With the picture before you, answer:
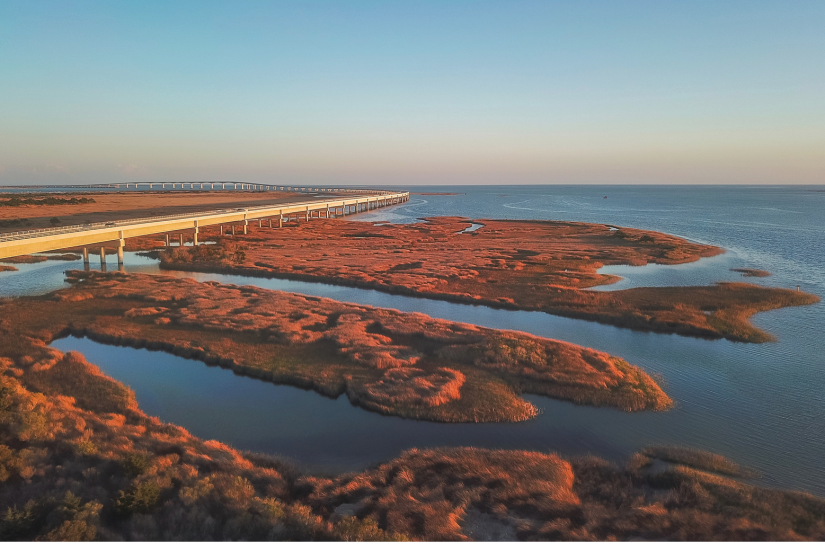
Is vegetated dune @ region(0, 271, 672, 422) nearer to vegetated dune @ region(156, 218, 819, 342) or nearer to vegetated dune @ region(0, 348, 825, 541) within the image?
vegetated dune @ region(0, 348, 825, 541)

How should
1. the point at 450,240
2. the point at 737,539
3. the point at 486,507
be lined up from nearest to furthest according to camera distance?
1. the point at 737,539
2. the point at 486,507
3. the point at 450,240

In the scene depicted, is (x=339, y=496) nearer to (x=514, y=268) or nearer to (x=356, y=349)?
(x=356, y=349)

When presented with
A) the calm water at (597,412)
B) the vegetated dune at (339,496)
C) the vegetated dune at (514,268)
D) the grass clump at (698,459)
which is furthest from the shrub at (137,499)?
the vegetated dune at (514,268)

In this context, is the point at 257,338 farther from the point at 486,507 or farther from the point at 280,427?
the point at 486,507

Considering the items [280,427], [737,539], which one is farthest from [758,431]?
[280,427]

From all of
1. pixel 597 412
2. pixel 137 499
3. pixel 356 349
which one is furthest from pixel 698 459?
pixel 137 499
